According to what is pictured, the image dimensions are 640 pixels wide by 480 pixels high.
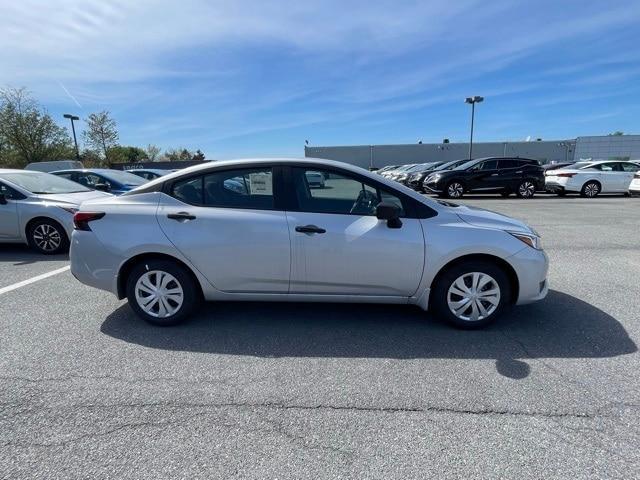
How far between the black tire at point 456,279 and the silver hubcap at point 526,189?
51.7ft

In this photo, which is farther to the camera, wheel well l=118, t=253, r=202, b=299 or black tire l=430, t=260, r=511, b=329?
wheel well l=118, t=253, r=202, b=299

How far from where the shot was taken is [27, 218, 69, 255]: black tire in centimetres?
646

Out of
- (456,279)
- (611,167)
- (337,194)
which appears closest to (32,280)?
(337,194)

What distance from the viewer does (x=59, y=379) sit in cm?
273

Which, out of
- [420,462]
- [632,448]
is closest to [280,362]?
[420,462]

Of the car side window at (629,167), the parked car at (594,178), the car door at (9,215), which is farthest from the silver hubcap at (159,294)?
the car side window at (629,167)

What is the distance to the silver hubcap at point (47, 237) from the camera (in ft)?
21.2

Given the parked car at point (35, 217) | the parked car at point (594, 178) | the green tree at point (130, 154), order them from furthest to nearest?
the green tree at point (130, 154) → the parked car at point (594, 178) → the parked car at point (35, 217)

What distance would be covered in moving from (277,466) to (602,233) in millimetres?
9093

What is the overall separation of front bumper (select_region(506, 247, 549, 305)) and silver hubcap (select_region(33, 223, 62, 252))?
23.5ft

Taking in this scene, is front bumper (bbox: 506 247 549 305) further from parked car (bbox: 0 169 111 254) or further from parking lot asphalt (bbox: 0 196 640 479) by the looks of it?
parked car (bbox: 0 169 111 254)

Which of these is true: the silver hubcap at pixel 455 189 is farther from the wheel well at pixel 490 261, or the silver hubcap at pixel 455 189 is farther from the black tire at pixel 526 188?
the wheel well at pixel 490 261

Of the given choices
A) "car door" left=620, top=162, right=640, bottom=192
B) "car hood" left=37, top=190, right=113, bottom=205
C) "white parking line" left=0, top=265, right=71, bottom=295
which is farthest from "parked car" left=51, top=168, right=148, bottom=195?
"car door" left=620, top=162, right=640, bottom=192

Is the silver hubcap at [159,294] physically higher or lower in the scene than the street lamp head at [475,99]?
lower
